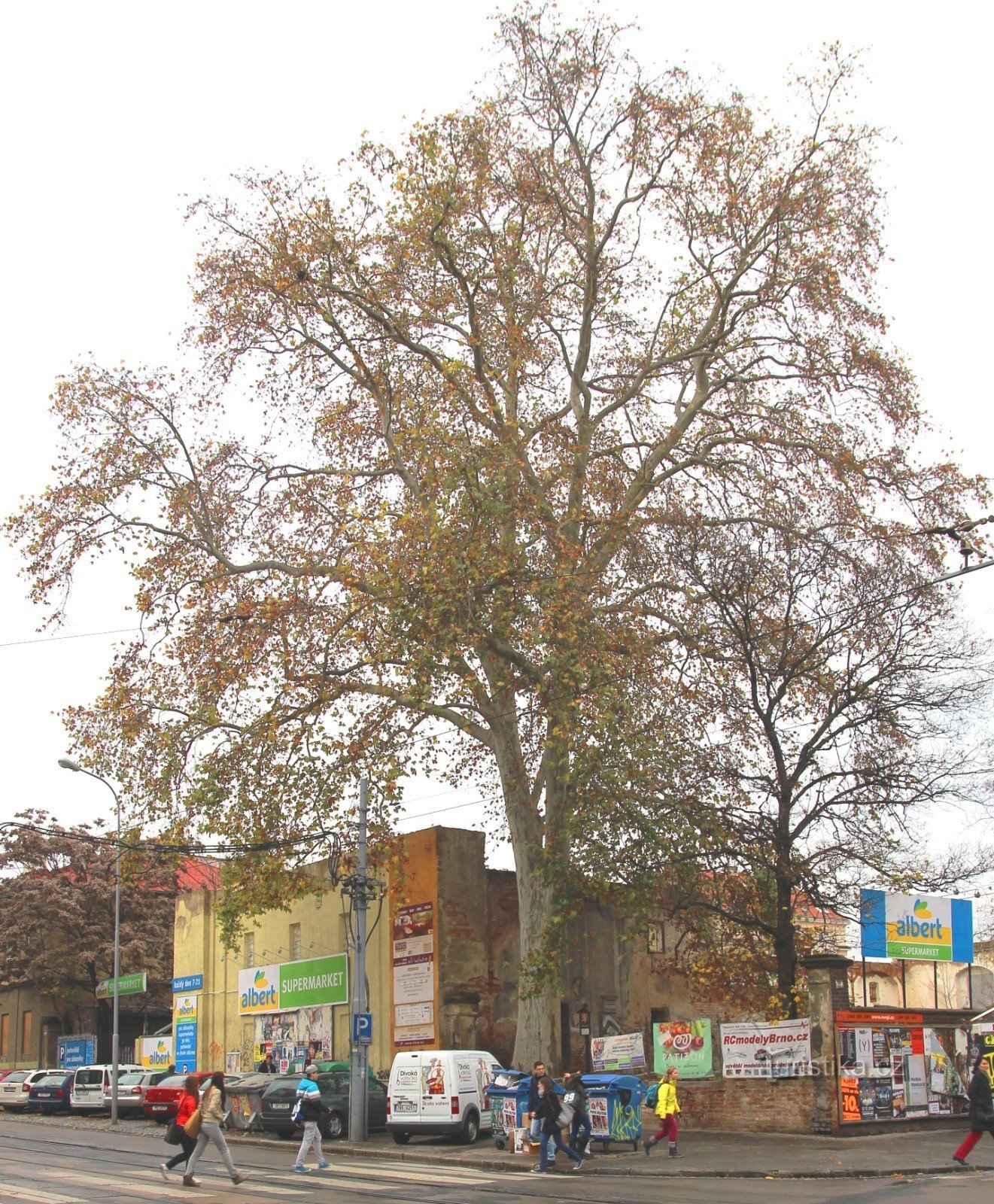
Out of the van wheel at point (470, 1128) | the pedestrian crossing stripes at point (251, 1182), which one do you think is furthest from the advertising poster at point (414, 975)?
the pedestrian crossing stripes at point (251, 1182)

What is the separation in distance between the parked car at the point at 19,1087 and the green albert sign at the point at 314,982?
929 centimetres

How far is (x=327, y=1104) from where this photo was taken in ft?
94.8

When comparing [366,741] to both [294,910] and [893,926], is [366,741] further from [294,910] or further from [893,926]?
[294,910]

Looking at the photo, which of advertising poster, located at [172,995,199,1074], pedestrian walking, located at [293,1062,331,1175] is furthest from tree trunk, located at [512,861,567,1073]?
advertising poster, located at [172,995,199,1074]

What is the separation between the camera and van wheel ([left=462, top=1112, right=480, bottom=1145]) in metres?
26.0

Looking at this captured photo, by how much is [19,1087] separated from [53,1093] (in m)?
2.60

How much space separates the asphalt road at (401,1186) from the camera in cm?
1537

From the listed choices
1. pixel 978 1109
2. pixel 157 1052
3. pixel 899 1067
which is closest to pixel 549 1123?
pixel 978 1109

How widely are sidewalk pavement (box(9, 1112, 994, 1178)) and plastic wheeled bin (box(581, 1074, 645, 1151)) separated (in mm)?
314

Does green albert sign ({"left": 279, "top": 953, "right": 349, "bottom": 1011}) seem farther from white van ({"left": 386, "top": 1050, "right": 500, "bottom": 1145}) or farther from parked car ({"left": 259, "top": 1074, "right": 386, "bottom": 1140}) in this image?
white van ({"left": 386, "top": 1050, "right": 500, "bottom": 1145})

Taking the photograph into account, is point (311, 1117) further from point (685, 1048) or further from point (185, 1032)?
point (185, 1032)

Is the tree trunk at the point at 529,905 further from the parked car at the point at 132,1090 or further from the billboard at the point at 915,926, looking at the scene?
the parked car at the point at 132,1090

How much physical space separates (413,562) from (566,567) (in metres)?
3.07

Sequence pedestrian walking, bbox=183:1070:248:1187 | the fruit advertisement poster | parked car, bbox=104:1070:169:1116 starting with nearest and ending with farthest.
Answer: pedestrian walking, bbox=183:1070:248:1187 < the fruit advertisement poster < parked car, bbox=104:1070:169:1116
